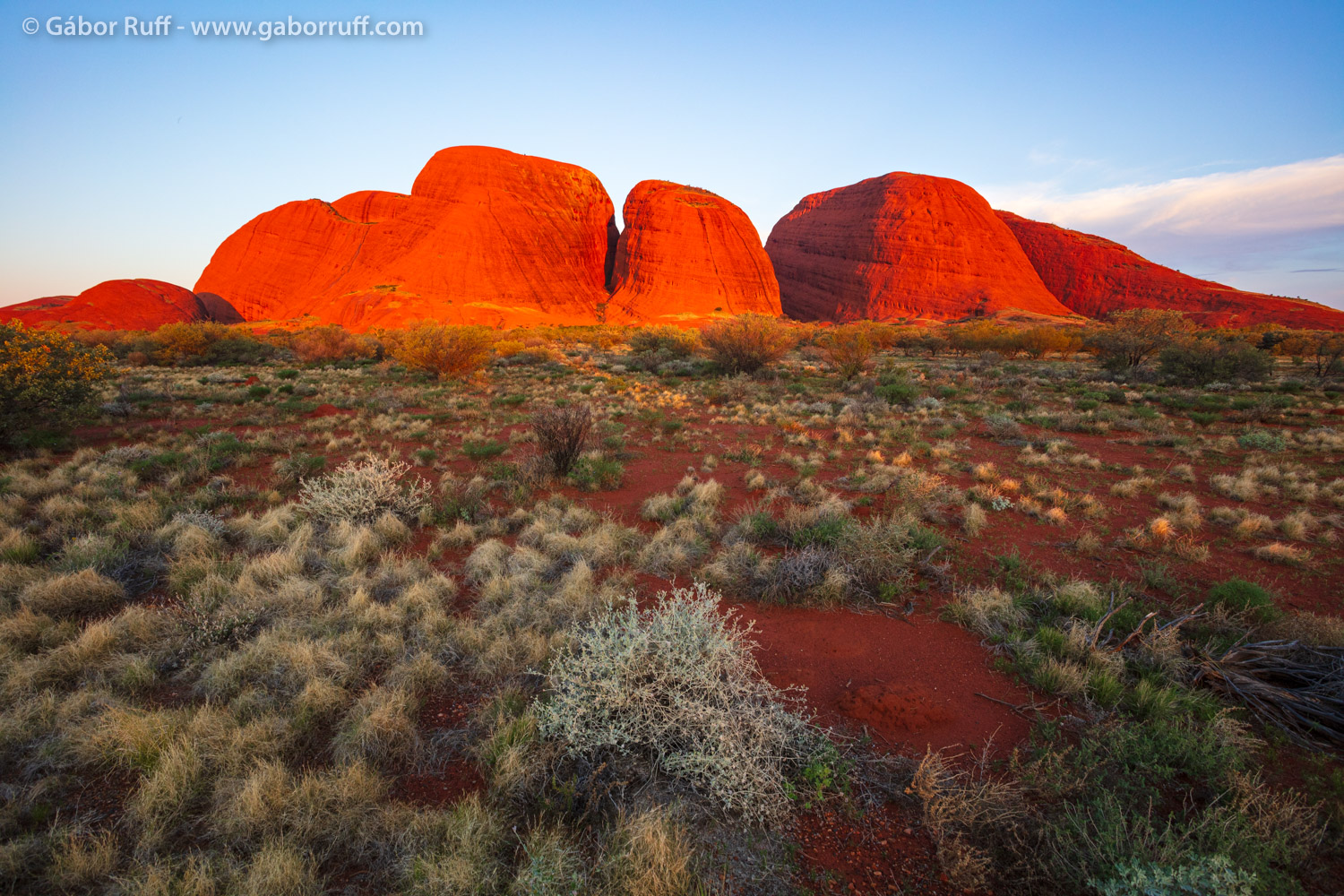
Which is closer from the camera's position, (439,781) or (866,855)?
(866,855)

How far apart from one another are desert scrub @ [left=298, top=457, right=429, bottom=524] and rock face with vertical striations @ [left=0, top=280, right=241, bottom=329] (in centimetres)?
5495

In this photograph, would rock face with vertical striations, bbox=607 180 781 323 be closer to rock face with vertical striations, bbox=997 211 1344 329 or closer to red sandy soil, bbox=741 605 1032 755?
rock face with vertical striations, bbox=997 211 1344 329

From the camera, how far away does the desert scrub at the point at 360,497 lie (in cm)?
605

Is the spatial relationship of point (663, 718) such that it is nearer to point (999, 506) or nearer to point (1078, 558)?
point (1078, 558)

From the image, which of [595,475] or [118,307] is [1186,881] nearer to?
[595,475]

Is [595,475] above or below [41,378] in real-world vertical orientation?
below

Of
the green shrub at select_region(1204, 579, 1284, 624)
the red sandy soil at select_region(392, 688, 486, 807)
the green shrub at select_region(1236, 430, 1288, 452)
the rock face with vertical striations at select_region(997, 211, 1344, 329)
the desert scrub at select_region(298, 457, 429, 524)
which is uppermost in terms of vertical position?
the rock face with vertical striations at select_region(997, 211, 1344, 329)

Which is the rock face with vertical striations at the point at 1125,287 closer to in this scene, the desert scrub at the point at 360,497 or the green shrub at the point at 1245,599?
the green shrub at the point at 1245,599

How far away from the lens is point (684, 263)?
56.9 m

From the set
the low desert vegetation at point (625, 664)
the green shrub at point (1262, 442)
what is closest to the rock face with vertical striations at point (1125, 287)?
the green shrub at point (1262, 442)

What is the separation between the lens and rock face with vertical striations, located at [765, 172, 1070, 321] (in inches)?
2391

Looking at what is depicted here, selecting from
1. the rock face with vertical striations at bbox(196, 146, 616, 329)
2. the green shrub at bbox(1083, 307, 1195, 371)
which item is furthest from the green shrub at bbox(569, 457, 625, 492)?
the rock face with vertical striations at bbox(196, 146, 616, 329)

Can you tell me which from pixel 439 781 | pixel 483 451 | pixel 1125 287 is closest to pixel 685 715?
pixel 439 781

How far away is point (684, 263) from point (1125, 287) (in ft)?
199
